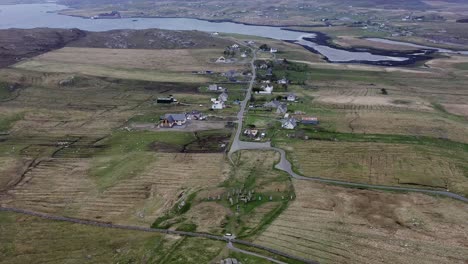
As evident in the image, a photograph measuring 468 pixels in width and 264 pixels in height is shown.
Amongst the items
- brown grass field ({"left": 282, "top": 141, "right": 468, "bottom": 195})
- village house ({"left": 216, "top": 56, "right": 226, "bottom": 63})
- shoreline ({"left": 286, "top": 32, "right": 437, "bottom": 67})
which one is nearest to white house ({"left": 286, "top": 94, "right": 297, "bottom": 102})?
brown grass field ({"left": 282, "top": 141, "right": 468, "bottom": 195})

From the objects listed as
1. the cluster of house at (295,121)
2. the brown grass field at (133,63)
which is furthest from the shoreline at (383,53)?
the cluster of house at (295,121)

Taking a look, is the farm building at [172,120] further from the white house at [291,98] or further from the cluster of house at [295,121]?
the white house at [291,98]

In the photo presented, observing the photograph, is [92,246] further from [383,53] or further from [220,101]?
[383,53]

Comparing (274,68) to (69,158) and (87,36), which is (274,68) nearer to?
(69,158)

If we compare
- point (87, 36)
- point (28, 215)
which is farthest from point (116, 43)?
point (28, 215)

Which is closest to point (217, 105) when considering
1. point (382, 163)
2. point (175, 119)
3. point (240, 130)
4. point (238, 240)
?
point (175, 119)

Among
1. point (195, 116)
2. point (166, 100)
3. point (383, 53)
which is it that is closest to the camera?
point (195, 116)

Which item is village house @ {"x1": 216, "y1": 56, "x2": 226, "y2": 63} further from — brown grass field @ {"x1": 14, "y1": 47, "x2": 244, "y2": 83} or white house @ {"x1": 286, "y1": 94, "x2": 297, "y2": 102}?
white house @ {"x1": 286, "y1": 94, "x2": 297, "y2": 102}
